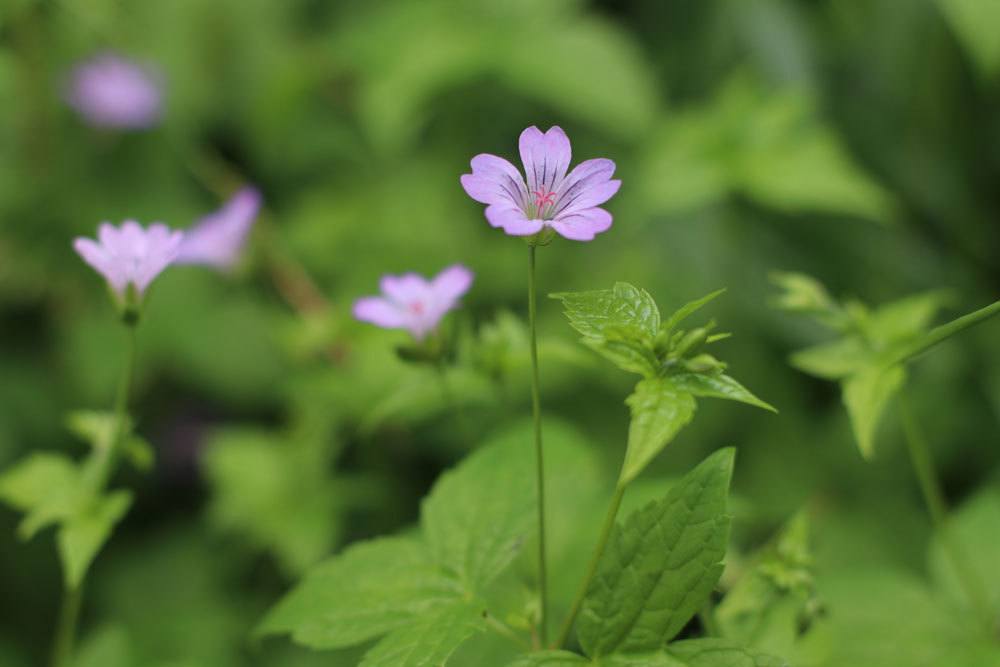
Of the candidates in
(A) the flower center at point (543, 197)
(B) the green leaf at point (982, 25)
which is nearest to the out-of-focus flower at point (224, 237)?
(A) the flower center at point (543, 197)

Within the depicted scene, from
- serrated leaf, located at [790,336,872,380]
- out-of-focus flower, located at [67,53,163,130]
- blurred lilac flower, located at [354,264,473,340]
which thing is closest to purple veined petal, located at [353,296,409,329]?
blurred lilac flower, located at [354,264,473,340]

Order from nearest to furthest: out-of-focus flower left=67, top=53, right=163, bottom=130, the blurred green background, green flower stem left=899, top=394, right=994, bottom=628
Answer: green flower stem left=899, top=394, right=994, bottom=628 → the blurred green background → out-of-focus flower left=67, top=53, right=163, bottom=130

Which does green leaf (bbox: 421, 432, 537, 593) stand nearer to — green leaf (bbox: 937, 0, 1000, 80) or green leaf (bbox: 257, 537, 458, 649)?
green leaf (bbox: 257, 537, 458, 649)

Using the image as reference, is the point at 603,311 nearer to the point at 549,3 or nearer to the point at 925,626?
the point at 925,626

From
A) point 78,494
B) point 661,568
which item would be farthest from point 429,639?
point 78,494

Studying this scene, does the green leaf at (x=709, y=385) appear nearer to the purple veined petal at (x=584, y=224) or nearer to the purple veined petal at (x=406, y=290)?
the purple veined petal at (x=584, y=224)

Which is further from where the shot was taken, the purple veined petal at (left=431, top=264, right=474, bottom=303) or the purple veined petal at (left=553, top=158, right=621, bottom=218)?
→ the purple veined petal at (left=431, top=264, right=474, bottom=303)
